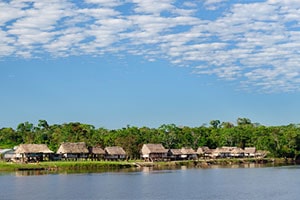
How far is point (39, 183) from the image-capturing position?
55.8 m

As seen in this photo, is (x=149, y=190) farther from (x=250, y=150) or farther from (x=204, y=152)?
(x=250, y=150)

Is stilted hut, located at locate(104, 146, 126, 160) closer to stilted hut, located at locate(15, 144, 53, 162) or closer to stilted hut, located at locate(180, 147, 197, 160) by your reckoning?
stilted hut, located at locate(15, 144, 53, 162)

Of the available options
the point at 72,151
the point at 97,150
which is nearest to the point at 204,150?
the point at 97,150

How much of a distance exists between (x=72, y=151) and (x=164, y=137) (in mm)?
34400

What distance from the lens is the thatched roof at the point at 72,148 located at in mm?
99500

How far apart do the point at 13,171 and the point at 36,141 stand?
1866 inches

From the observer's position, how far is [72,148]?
3949 inches

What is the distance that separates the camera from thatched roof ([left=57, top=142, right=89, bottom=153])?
9950 cm

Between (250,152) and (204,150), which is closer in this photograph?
(204,150)

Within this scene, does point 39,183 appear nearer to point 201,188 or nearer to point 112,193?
point 112,193

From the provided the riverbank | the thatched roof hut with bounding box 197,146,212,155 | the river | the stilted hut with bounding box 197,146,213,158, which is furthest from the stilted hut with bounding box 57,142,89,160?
the river

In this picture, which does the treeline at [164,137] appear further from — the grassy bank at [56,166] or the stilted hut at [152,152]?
the grassy bank at [56,166]

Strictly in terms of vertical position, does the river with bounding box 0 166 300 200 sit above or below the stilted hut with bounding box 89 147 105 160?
below

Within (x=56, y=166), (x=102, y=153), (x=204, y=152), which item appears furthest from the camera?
(x=204, y=152)
